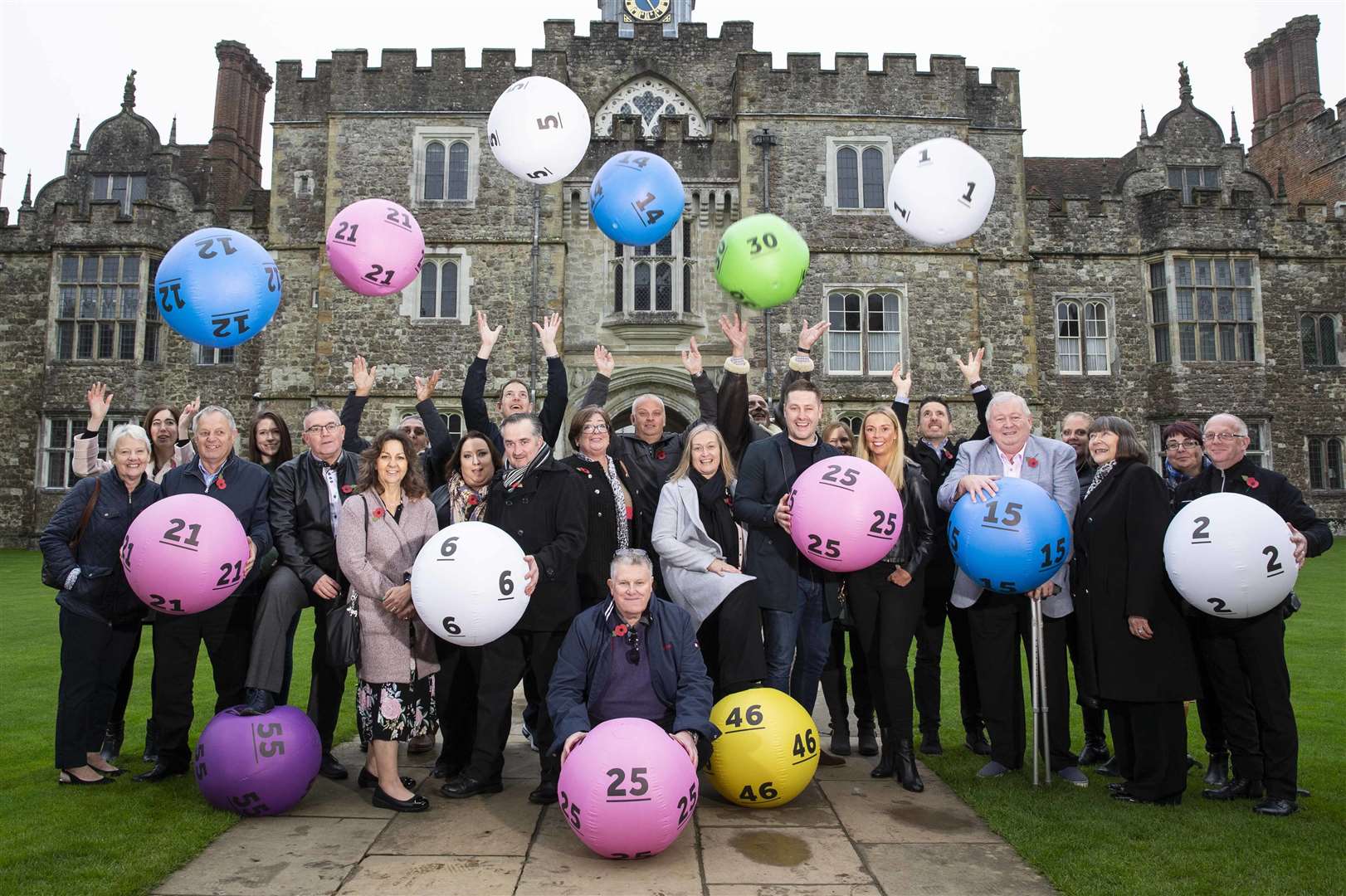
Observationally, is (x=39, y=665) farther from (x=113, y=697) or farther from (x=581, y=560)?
(x=581, y=560)

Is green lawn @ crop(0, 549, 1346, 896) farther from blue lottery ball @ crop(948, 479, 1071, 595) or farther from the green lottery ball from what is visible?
the green lottery ball

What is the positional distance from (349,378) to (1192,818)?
17985 mm

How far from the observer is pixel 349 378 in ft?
65.1

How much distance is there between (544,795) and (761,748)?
1.15 meters

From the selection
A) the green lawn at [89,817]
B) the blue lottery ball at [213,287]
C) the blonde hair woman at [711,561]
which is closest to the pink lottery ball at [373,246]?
the blue lottery ball at [213,287]

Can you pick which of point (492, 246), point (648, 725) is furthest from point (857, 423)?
point (648, 725)

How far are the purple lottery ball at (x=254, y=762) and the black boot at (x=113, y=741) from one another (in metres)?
1.41

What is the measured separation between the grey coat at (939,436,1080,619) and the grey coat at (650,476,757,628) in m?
1.32

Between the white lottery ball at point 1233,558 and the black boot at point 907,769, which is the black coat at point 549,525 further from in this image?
the white lottery ball at point 1233,558

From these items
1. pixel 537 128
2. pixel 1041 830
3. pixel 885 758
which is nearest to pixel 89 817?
pixel 885 758

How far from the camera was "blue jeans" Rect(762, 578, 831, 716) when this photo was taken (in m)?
5.32

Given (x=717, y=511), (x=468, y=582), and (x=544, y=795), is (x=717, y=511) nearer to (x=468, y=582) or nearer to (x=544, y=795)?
(x=468, y=582)

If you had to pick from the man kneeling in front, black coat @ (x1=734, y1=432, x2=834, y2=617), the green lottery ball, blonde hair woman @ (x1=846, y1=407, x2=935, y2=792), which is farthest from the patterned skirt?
the green lottery ball

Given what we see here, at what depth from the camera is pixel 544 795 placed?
4.89 metres
